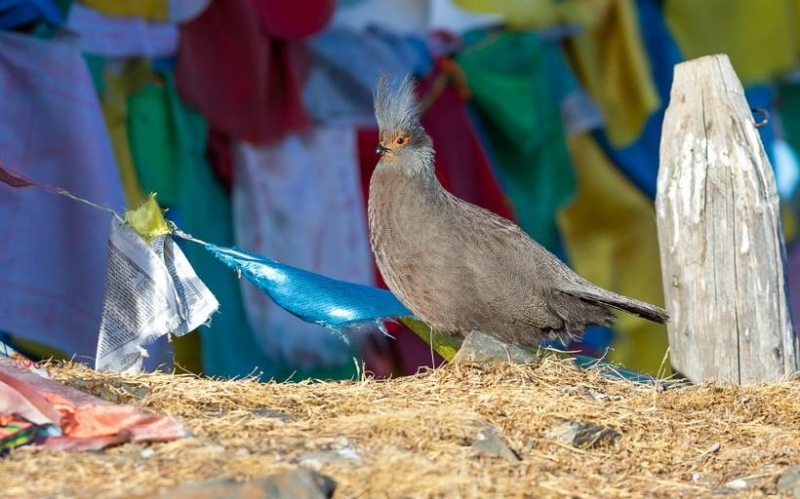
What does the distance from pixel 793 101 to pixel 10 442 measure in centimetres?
669

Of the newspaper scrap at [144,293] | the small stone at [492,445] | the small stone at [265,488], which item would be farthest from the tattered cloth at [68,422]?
the newspaper scrap at [144,293]

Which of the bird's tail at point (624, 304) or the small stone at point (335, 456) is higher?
the bird's tail at point (624, 304)

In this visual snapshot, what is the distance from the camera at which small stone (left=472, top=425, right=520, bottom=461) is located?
3.40 metres

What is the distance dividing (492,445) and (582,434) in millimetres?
359

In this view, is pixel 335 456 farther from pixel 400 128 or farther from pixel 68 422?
pixel 400 128

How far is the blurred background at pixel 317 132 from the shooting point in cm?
572

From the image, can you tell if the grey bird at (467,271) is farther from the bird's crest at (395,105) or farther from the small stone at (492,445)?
the small stone at (492,445)

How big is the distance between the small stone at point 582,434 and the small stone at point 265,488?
909 millimetres

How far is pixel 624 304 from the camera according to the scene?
4684 mm

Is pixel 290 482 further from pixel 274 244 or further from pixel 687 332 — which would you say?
pixel 274 244

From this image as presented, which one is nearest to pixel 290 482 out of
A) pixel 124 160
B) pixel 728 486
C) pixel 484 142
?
pixel 728 486

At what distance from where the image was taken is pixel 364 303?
15.9 feet

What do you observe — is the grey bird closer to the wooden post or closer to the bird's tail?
the bird's tail

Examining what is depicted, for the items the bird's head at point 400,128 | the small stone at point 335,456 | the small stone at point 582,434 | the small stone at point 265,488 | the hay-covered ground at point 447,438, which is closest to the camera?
the small stone at point 265,488
